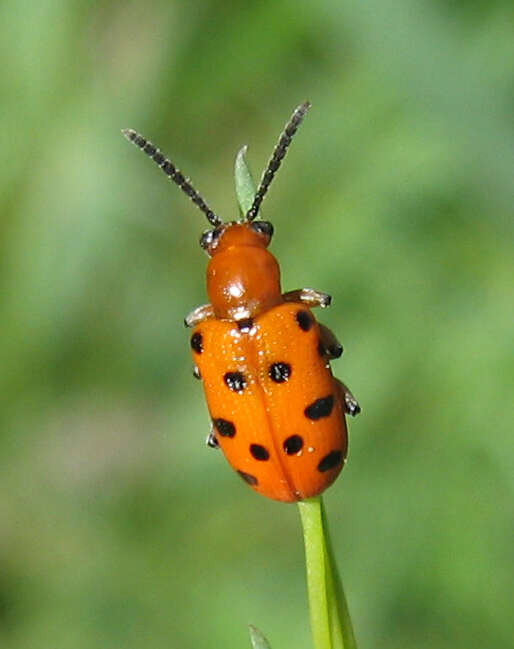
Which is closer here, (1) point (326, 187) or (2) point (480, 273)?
(2) point (480, 273)

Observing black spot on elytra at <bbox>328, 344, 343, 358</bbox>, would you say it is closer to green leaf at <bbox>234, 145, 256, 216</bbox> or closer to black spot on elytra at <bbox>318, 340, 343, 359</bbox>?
black spot on elytra at <bbox>318, 340, 343, 359</bbox>

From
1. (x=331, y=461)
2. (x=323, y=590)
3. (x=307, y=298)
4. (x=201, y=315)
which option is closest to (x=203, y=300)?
(x=201, y=315)

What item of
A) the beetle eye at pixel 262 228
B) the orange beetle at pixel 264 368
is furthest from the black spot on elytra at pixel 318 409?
the beetle eye at pixel 262 228

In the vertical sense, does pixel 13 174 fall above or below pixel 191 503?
above

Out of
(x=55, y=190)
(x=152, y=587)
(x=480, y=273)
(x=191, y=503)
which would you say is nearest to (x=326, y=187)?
(x=480, y=273)

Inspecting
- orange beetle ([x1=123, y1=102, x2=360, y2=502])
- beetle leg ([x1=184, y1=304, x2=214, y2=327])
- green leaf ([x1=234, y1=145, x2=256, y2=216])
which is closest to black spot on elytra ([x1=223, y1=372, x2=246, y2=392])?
orange beetle ([x1=123, y1=102, x2=360, y2=502])

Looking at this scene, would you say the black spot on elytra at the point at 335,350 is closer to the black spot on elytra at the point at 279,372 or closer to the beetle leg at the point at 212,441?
the black spot on elytra at the point at 279,372

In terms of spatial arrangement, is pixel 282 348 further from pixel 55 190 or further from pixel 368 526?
pixel 55 190
